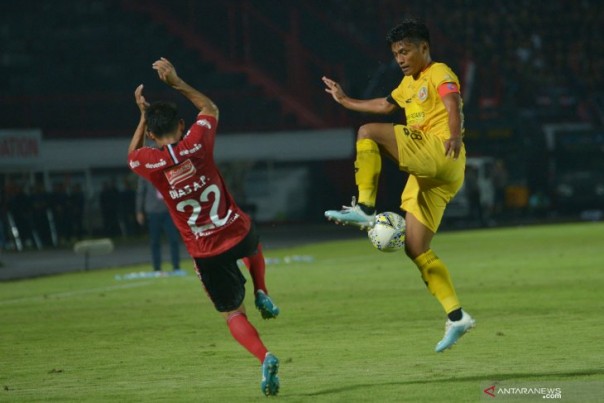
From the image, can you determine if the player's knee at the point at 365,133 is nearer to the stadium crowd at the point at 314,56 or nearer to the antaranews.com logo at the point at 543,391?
the antaranews.com logo at the point at 543,391

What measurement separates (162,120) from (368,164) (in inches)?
67.1

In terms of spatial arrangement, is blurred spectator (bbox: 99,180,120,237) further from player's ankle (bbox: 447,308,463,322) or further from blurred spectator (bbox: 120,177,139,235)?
player's ankle (bbox: 447,308,463,322)

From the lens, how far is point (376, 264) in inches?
946

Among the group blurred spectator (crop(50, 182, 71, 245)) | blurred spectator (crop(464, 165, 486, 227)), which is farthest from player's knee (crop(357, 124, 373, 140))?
blurred spectator (crop(464, 165, 486, 227))

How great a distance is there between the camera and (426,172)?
9.71m

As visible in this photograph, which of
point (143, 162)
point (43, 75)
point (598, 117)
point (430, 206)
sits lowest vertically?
point (598, 117)

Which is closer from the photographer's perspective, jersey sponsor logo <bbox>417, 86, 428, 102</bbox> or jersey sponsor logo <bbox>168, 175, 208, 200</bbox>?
jersey sponsor logo <bbox>168, 175, 208, 200</bbox>

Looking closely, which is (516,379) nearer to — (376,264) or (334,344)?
(334,344)

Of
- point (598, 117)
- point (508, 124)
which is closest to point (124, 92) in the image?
point (508, 124)

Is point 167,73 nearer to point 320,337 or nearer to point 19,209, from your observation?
point 320,337

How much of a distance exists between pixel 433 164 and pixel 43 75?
105 ft

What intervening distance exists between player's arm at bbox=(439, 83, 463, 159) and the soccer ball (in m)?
0.90

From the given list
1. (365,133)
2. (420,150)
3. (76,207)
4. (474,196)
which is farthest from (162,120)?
(474,196)

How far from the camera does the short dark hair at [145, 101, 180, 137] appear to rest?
887 centimetres
